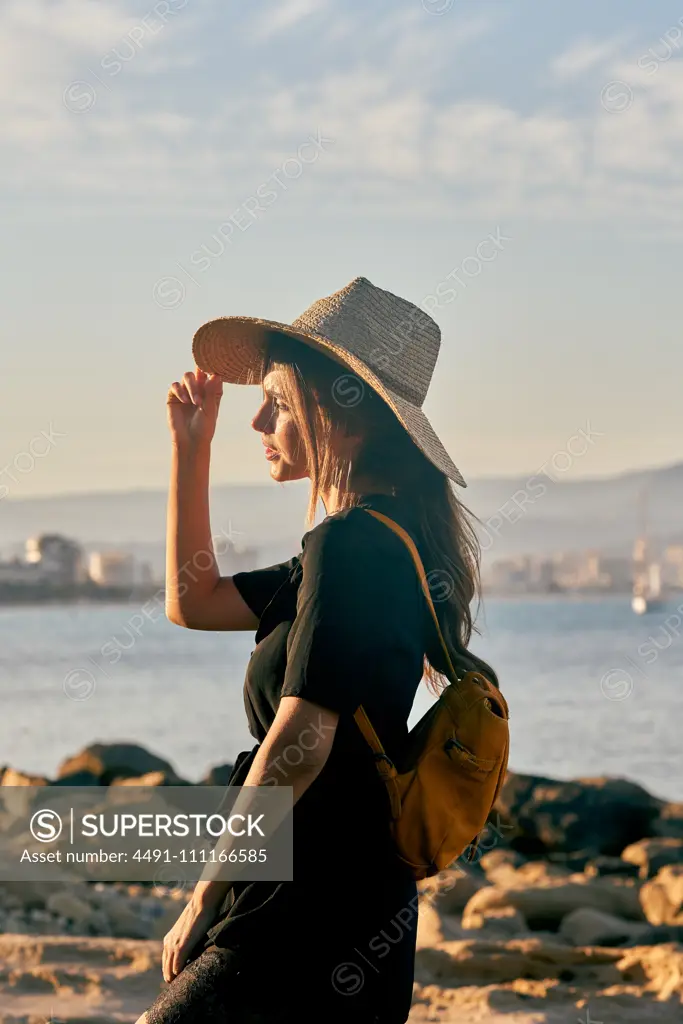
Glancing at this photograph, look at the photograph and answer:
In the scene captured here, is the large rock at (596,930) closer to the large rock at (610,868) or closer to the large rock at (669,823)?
the large rock at (610,868)

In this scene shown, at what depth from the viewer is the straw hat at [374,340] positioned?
7.41 feet

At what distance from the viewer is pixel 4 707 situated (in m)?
34.5

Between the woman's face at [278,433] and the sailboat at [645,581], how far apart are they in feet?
203

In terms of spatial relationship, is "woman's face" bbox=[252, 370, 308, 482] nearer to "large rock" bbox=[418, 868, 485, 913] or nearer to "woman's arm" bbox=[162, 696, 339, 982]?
"woman's arm" bbox=[162, 696, 339, 982]

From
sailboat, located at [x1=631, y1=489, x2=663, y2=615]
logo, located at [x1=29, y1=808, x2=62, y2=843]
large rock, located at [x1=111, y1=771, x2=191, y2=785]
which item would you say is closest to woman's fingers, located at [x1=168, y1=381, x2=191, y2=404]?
logo, located at [x1=29, y1=808, x2=62, y2=843]

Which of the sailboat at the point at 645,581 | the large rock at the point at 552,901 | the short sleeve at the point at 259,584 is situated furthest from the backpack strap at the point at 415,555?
the sailboat at the point at 645,581

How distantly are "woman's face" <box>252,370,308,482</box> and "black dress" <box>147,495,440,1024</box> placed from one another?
9.4 inches

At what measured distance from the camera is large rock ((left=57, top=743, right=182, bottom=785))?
36.6ft

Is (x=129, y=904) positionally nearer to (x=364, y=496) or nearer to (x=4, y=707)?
(x=364, y=496)

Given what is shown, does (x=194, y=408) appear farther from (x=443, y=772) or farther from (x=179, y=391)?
(x=443, y=772)

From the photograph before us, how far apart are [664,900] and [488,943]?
1.42m

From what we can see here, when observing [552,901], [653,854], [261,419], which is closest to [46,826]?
[552,901]

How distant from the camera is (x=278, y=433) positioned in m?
2.31

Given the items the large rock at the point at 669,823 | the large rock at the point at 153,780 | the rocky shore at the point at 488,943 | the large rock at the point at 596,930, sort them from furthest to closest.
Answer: the large rock at the point at 153,780 → the large rock at the point at 669,823 → the large rock at the point at 596,930 → the rocky shore at the point at 488,943
